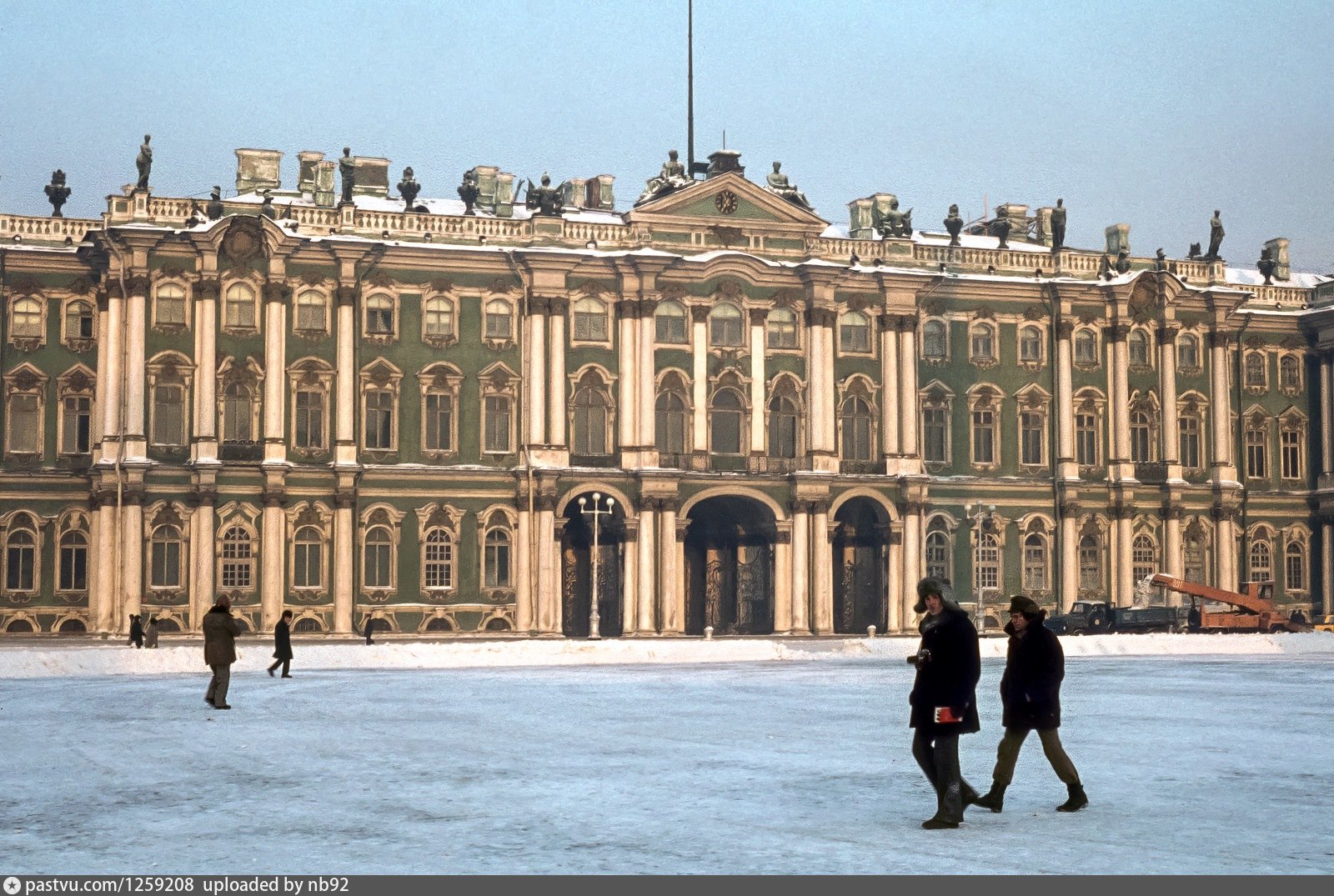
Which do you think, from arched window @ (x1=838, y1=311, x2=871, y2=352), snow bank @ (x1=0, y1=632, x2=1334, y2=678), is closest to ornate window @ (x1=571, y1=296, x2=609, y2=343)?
arched window @ (x1=838, y1=311, x2=871, y2=352)

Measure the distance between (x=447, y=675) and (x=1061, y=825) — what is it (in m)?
26.6

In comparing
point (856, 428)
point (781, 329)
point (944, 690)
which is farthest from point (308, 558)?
point (944, 690)

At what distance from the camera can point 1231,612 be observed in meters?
69.8

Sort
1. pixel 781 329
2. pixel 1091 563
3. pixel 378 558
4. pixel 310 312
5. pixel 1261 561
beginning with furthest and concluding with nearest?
1. pixel 1261 561
2. pixel 1091 563
3. pixel 781 329
4. pixel 310 312
5. pixel 378 558

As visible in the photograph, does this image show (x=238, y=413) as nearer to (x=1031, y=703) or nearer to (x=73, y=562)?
(x=73, y=562)

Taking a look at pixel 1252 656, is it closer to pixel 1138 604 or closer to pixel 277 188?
pixel 1138 604

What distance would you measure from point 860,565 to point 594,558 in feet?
42.9

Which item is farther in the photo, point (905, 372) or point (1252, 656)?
point (905, 372)

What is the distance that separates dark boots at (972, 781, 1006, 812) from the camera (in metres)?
15.5

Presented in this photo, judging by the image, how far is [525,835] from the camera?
14.2 metres

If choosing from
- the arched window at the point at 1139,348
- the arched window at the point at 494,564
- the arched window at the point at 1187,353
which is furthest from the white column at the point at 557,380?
the arched window at the point at 1187,353

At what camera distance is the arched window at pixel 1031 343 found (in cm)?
7238

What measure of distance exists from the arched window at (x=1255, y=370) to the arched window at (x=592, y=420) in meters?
27.7

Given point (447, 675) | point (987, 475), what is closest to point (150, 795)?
point (447, 675)
